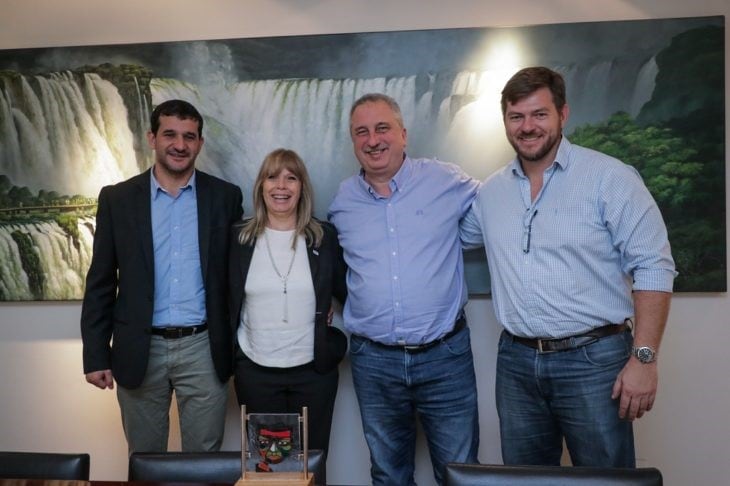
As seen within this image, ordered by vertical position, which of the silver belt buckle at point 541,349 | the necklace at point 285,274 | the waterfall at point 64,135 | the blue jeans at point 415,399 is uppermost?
the waterfall at point 64,135

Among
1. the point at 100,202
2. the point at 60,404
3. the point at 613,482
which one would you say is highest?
the point at 100,202

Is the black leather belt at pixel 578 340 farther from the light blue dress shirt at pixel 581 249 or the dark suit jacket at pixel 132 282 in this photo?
the dark suit jacket at pixel 132 282

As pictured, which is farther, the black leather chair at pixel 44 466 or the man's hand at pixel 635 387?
the man's hand at pixel 635 387

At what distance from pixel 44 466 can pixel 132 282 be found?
97 cm

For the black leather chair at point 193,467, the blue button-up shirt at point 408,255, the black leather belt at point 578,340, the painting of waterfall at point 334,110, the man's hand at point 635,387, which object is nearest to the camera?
the black leather chair at point 193,467

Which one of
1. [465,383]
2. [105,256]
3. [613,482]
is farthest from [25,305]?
[613,482]

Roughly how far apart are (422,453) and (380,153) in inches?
58.9

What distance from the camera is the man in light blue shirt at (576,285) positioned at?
2.10 meters

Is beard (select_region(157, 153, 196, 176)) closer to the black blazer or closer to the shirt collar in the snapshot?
the shirt collar

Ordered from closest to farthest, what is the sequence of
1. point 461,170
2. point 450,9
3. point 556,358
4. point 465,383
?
point 556,358 < point 465,383 < point 461,170 < point 450,9

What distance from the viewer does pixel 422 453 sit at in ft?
10.4

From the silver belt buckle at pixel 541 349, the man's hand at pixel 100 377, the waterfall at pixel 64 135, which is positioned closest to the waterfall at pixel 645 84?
the silver belt buckle at pixel 541 349

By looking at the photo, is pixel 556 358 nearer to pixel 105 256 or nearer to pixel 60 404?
pixel 105 256

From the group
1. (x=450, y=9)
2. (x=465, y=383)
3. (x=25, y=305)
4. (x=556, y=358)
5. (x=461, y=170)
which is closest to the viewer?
(x=556, y=358)
